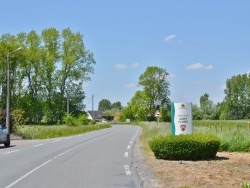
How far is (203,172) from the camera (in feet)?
40.7

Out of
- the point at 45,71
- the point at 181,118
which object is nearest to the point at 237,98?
the point at 45,71

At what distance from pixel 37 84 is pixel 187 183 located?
72139 mm

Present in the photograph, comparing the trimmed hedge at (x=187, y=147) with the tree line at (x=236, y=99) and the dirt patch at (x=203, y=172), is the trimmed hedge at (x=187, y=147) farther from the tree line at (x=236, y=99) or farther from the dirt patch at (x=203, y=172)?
the tree line at (x=236, y=99)

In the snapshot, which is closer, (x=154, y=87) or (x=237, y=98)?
(x=154, y=87)

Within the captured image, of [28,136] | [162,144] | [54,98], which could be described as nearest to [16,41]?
[54,98]

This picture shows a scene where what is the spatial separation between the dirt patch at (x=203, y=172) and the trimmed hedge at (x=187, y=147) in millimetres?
466

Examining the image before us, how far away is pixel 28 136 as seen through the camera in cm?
3612

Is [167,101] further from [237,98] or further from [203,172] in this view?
[203,172]

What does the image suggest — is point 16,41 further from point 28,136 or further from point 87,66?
point 28,136

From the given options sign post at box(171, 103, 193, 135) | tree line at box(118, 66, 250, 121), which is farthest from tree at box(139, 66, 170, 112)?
sign post at box(171, 103, 193, 135)

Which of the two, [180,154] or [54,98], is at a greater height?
[54,98]

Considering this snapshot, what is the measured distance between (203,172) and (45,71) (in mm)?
68451

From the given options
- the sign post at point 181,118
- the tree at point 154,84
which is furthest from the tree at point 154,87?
the sign post at point 181,118

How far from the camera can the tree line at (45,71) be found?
76.6 metres
